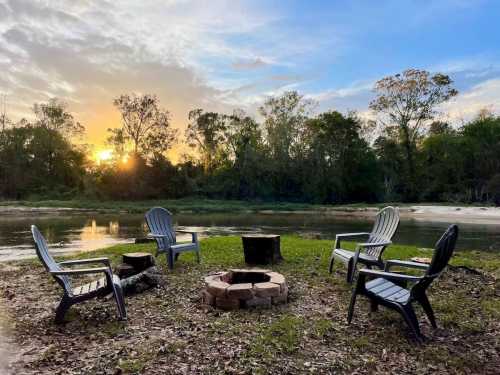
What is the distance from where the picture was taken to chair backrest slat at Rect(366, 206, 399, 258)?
5.64 metres

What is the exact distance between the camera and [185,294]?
16.5ft

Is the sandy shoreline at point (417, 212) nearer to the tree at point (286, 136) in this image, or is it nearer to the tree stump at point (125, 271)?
the tree at point (286, 136)

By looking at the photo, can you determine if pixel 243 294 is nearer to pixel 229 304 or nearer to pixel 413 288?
pixel 229 304

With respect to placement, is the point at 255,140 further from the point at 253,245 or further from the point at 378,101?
the point at 253,245

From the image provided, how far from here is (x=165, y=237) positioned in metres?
6.55

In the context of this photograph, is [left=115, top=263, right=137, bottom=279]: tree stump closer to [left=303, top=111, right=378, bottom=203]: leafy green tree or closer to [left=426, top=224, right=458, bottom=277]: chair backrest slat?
[left=426, top=224, right=458, bottom=277]: chair backrest slat

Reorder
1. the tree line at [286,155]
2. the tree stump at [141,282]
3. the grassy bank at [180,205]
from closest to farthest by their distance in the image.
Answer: the tree stump at [141,282], the grassy bank at [180,205], the tree line at [286,155]

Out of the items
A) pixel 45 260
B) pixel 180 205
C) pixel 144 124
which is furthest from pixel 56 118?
pixel 45 260

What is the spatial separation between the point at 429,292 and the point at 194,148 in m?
38.9

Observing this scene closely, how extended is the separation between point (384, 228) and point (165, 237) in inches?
135

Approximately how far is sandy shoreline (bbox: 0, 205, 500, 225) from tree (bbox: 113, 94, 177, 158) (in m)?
10.8

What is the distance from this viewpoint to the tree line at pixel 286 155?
36719 millimetres

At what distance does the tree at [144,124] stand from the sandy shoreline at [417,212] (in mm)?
10843

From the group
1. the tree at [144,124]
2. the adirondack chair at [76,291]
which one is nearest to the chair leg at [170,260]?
the adirondack chair at [76,291]
